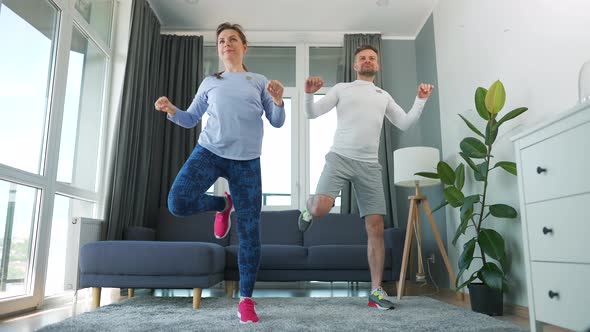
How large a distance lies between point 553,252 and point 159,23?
4472 millimetres

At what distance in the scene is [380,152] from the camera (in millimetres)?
4727

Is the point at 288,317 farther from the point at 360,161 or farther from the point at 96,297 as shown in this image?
the point at 96,297

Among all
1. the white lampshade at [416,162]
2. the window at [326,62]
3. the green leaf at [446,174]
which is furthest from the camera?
the window at [326,62]

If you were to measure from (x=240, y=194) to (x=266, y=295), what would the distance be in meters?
1.69

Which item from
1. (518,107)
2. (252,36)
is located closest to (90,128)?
(252,36)

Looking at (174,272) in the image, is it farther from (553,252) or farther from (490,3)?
(490,3)

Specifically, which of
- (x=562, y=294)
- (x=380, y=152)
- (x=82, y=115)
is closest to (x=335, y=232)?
(x=380, y=152)

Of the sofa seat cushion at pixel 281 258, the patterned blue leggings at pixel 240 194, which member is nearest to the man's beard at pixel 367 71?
the patterned blue leggings at pixel 240 194

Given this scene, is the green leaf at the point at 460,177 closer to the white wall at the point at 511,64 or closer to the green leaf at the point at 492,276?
the white wall at the point at 511,64

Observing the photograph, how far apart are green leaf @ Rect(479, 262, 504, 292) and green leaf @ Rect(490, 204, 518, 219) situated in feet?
1.00

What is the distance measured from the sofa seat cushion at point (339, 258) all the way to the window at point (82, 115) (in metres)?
2.00

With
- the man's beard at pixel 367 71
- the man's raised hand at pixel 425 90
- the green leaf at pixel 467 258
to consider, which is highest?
the man's beard at pixel 367 71

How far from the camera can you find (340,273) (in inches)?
A: 140

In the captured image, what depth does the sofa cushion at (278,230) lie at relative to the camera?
413cm
